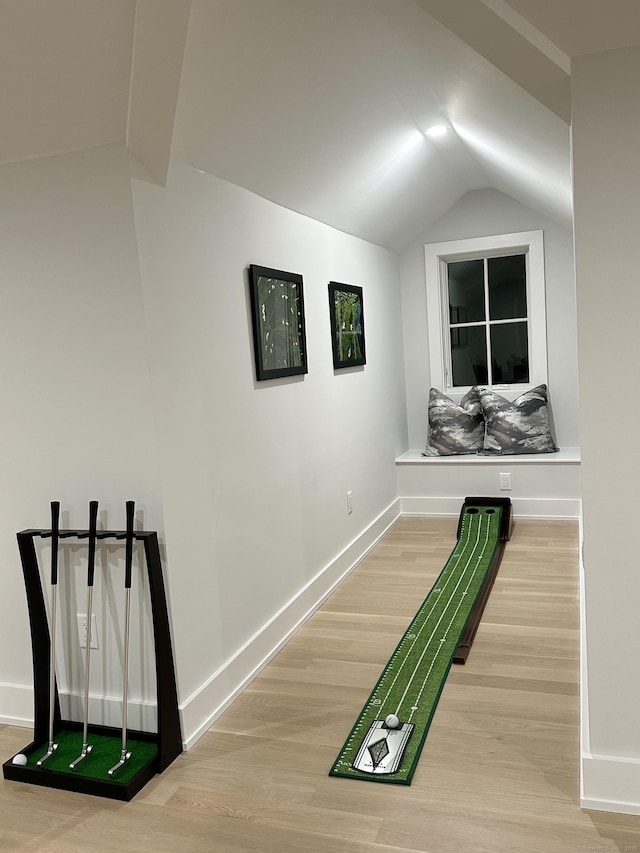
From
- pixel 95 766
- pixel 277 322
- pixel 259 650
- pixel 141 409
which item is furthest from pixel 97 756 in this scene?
pixel 277 322

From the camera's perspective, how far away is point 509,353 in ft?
18.4

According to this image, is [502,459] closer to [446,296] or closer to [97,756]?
[446,296]

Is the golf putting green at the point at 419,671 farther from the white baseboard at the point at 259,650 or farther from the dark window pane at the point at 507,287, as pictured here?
the dark window pane at the point at 507,287

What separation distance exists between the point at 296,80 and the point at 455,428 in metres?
3.34

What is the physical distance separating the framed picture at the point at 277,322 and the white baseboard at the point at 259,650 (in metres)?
1.13

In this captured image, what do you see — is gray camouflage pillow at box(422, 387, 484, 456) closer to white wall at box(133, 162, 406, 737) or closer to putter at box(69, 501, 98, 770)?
white wall at box(133, 162, 406, 737)

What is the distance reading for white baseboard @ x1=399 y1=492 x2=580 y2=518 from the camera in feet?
16.6

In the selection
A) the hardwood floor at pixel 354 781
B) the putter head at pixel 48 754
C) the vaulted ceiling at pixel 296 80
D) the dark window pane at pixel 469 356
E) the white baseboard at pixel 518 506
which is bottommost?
the hardwood floor at pixel 354 781

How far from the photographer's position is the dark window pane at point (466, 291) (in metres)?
5.65

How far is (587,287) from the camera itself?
6.38ft

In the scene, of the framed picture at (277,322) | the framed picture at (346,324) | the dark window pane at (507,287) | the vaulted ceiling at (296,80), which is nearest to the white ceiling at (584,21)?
the vaulted ceiling at (296,80)

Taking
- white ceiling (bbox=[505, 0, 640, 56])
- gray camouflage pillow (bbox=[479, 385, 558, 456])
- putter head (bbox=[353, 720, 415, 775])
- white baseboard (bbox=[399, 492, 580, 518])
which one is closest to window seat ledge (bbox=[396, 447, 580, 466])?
gray camouflage pillow (bbox=[479, 385, 558, 456])

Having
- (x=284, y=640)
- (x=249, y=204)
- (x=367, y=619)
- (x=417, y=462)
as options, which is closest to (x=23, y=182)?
(x=249, y=204)

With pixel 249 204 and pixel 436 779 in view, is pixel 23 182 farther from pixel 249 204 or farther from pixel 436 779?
pixel 436 779
